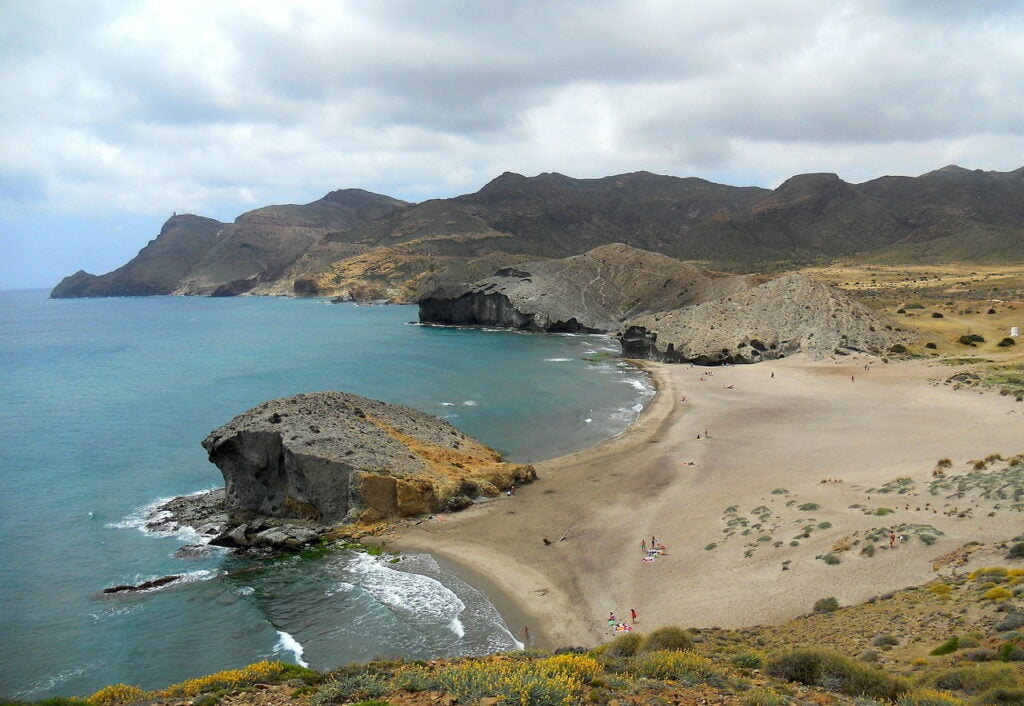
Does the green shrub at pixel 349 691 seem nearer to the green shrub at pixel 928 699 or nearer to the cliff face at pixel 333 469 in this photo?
the green shrub at pixel 928 699

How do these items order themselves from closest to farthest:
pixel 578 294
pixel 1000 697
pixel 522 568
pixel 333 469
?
pixel 1000 697, pixel 522 568, pixel 333 469, pixel 578 294

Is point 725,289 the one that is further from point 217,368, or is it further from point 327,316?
point 327,316

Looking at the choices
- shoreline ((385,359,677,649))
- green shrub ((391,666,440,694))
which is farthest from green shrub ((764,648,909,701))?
shoreline ((385,359,677,649))

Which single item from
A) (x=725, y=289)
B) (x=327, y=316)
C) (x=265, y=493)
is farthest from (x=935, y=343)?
(x=327, y=316)

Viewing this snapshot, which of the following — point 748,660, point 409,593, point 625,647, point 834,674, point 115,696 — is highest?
point 834,674

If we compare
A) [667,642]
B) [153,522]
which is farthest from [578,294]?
[667,642]

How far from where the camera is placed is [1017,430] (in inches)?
1214

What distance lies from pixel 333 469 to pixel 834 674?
21508mm

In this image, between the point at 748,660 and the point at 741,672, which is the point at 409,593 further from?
the point at 741,672

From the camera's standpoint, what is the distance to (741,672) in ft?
40.9

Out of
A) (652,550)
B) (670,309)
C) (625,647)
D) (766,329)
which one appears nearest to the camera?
(625,647)

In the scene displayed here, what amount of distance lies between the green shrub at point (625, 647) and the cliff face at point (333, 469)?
609 inches

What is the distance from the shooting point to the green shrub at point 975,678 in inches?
403

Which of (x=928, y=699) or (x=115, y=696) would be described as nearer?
(x=928, y=699)
